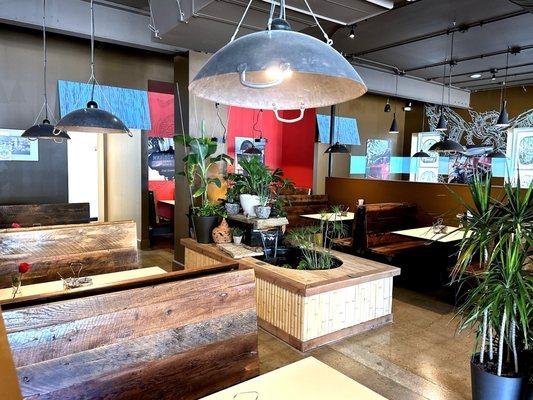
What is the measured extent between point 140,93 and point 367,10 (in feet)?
12.8

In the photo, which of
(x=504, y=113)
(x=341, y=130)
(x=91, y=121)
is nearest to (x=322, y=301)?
(x=91, y=121)

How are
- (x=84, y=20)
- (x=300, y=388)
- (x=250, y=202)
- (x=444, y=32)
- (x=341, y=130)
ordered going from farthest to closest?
(x=341, y=130)
(x=444, y=32)
(x=84, y=20)
(x=250, y=202)
(x=300, y=388)

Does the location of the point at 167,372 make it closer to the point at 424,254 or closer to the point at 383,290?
the point at 383,290

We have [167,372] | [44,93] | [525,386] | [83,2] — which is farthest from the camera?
[44,93]

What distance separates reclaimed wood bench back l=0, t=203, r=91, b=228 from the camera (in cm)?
466

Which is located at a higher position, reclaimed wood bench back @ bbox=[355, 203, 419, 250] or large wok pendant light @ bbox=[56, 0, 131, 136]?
large wok pendant light @ bbox=[56, 0, 131, 136]

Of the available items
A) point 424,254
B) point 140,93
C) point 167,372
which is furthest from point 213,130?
point 167,372

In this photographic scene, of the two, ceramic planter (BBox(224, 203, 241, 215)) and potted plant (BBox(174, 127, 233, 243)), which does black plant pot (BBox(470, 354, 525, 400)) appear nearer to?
ceramic planter (BBox(224, 203, 241, 215))

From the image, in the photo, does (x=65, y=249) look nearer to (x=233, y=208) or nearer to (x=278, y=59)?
(x=233, y=208)

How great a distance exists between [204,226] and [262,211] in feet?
2.72

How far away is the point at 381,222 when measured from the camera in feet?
19.7

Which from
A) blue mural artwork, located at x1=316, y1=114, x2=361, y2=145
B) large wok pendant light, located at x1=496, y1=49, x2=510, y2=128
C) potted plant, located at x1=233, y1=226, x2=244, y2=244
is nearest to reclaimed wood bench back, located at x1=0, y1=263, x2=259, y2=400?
potted plant, located at x1=233, y1=226, x2=244, y2=244

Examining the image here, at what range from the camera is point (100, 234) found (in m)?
3.38

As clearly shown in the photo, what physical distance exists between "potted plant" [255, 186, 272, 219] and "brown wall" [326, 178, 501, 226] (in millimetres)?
2459
